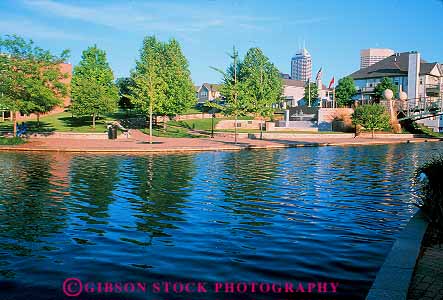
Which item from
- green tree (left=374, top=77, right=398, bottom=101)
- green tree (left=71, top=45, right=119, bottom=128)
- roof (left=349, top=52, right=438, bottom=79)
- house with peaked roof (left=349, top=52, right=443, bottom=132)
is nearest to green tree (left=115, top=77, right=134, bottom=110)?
green tree (left=71, top=45, right=119, bottom=128)

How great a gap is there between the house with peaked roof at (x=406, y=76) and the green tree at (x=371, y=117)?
25322 millimetres

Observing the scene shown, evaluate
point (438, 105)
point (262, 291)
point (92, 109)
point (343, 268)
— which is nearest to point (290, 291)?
point (262, 291)

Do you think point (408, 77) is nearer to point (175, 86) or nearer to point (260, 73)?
point (260, 73)

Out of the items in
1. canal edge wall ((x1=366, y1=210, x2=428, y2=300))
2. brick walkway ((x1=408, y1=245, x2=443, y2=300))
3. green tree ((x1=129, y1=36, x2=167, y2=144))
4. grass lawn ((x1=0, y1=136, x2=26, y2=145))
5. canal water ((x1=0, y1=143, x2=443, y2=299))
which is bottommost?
canal water ((x1=0, y1=143, x2=443, y2=299))

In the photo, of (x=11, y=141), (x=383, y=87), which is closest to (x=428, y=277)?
(x=11, y=141)

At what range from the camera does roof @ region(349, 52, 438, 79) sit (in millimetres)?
92000

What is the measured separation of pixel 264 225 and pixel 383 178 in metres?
11.2

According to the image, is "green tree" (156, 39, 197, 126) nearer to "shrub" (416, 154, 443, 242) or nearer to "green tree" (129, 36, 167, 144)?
"green tree" (129, 36, 167, 144)

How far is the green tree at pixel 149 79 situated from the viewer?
44125 mm

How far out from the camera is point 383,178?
64.3ft

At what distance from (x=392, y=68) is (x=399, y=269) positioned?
98853mm

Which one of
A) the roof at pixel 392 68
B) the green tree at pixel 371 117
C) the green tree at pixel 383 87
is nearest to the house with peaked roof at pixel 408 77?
the roof at pixel 392 68

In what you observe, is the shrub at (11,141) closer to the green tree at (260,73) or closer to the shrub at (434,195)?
the shrub at (434,195)

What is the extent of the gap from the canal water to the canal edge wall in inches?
24.1
